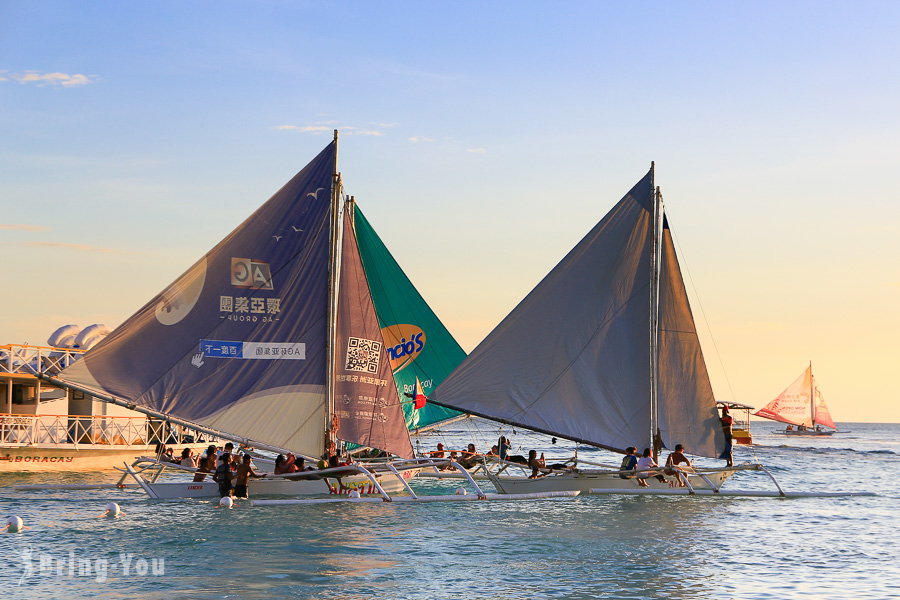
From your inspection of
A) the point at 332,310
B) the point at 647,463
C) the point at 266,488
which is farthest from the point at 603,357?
the point at 266,488

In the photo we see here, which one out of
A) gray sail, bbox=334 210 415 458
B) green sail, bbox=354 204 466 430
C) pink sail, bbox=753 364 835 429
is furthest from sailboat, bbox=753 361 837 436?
gray sail, bbox=334 210 415 458

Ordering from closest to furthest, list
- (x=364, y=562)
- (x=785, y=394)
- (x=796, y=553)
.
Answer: (x=364, y=562), (x=796, y=553), (x=785, y=394)

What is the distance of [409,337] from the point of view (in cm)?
3931

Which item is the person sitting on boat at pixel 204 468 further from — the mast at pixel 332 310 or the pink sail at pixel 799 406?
the pink sail at pixel 799 406

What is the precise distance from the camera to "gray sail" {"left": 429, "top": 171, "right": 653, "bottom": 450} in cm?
2883

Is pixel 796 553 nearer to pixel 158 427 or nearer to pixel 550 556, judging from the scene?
pixel 550 556

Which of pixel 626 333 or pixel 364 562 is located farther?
pixel 626 333

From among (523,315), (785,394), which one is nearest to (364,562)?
(523,315)

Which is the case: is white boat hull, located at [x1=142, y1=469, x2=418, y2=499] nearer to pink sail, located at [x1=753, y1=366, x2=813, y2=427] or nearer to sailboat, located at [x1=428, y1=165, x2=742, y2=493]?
sailboat, located at [x1=428, y1=165, x2=742, y2=493]

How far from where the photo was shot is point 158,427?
4709cm

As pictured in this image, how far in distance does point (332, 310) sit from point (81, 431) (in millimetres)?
20987

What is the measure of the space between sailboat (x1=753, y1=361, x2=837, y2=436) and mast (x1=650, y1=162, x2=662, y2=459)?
89.0 metres

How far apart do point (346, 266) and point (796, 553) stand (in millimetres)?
15669

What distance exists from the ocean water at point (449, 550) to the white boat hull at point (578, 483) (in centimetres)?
62
